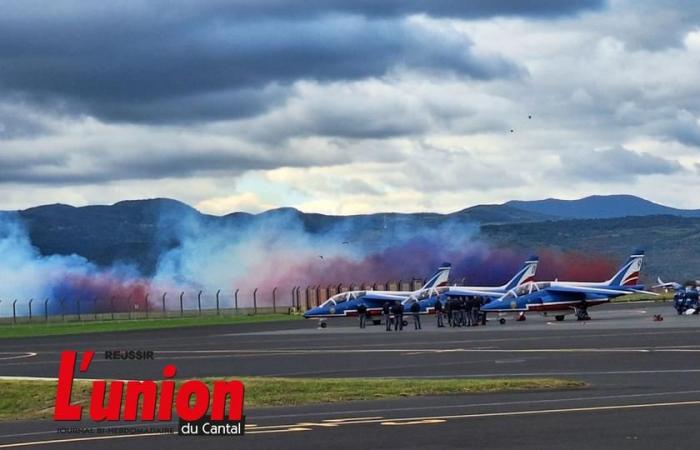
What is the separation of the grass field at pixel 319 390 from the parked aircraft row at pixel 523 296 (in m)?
53.5

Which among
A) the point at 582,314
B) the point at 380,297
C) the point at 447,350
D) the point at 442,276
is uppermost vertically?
the point at 442,276

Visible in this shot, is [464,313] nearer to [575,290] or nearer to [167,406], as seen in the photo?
[575,290]

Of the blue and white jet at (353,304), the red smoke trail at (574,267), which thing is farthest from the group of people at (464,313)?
the red smoke trail at (574,267)

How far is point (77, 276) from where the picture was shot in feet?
536

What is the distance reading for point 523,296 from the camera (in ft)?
297

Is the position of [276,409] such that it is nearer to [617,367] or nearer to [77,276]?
[617,367]

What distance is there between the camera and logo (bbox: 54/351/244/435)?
24844 millimetres

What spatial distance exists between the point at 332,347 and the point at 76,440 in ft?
121

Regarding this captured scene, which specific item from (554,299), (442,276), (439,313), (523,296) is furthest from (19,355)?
(442,276)

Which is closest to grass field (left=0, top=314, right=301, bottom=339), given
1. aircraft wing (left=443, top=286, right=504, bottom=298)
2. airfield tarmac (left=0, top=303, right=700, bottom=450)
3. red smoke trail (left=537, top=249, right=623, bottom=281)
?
aircraft wing (left=443, top=286, right=504, bottom=298)

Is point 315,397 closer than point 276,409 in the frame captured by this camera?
No

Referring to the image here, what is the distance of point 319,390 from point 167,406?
4854 mm

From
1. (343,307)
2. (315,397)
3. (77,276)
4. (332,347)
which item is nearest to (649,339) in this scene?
(332,347)

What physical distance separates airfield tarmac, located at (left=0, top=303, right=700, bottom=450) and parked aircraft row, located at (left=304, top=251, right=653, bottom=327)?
1482 cm
